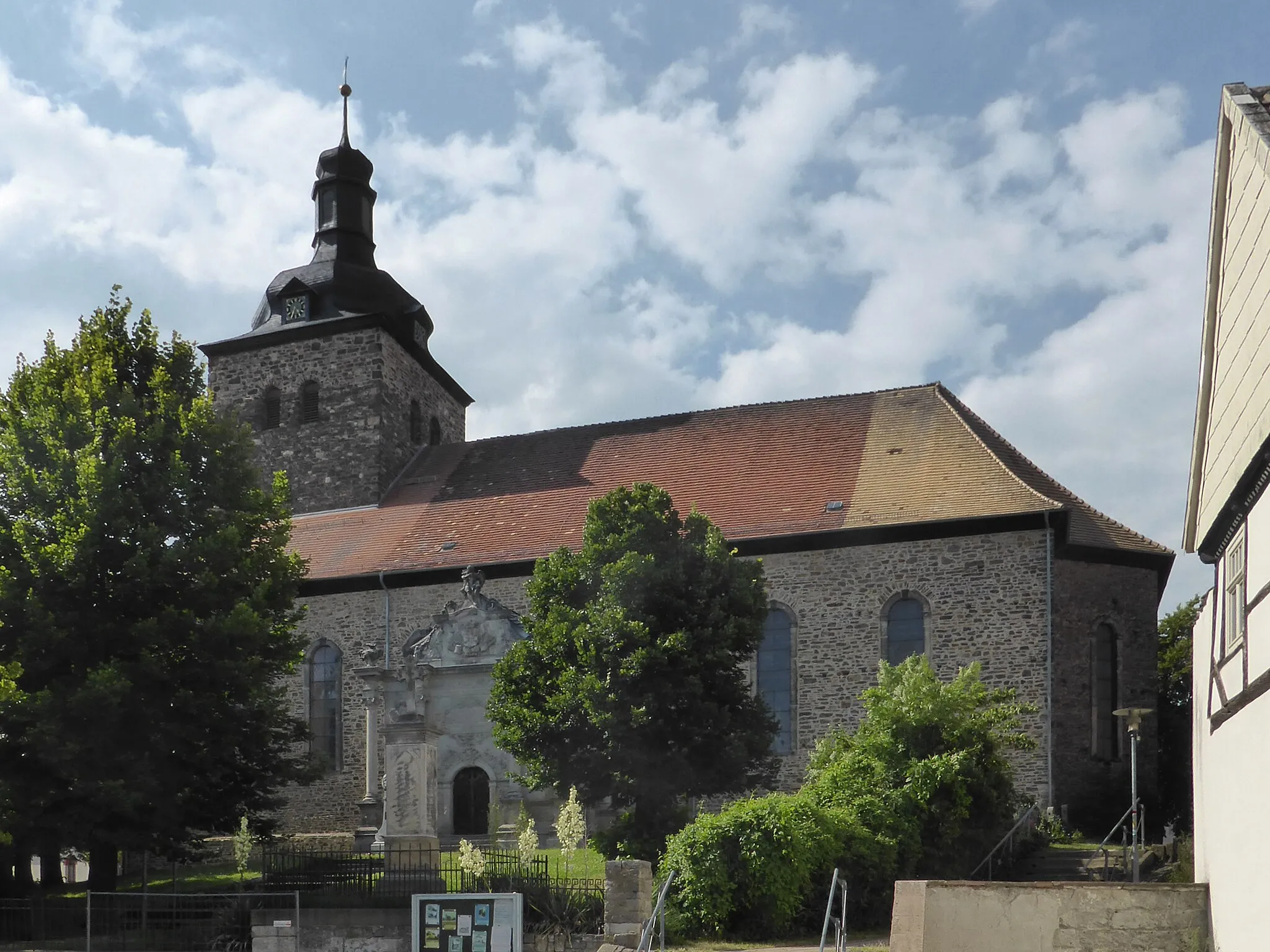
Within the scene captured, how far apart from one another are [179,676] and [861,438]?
13.8 m

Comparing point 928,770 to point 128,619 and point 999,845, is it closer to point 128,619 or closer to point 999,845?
point 999,845

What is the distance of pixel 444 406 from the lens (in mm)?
37281

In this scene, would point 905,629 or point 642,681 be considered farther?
point 905,629

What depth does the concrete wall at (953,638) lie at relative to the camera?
24266 mm

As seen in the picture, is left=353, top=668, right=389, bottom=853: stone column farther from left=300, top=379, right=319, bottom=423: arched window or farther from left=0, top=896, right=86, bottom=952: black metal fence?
left=300, top=379, right=319, bottom=423: arched window

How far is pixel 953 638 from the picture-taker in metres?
24.8

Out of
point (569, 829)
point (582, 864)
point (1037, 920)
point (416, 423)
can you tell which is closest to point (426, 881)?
point (569, 829)

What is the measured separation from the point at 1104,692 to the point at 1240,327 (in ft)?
49.2

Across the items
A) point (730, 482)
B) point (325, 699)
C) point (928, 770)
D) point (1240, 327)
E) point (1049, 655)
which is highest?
point (730, 482)

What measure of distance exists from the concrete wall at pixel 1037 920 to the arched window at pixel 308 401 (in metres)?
25.5

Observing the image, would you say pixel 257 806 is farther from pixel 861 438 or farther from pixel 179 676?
pixel 861 438

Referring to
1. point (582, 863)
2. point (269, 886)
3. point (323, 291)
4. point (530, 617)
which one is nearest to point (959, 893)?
point (582, 863)

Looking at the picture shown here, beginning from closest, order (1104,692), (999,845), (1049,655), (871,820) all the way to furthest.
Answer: (871,820), (999,845), (1049,655), (1104,692)

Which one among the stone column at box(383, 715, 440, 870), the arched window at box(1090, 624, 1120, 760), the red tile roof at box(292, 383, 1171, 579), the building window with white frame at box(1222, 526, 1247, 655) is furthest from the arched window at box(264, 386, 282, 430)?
the building window with white frame at box(1222, 526, 1247, 655)
